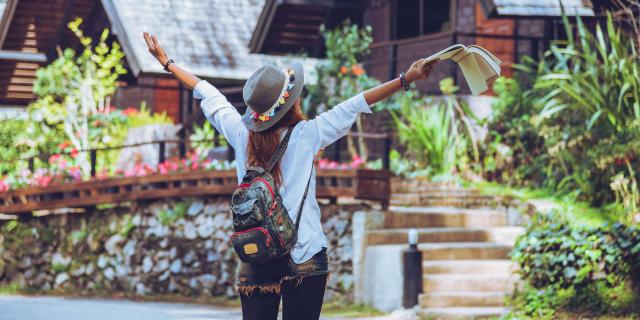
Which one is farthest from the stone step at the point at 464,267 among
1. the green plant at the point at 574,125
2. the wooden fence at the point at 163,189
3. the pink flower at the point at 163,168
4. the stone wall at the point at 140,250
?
the pink flower at the point at 163,168

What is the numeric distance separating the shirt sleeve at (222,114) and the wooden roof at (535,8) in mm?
12547

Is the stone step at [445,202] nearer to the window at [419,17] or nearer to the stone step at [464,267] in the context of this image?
the stone step at [464,267]

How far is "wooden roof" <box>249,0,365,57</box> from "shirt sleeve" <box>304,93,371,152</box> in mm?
16384

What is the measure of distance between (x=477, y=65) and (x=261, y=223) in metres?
1.16

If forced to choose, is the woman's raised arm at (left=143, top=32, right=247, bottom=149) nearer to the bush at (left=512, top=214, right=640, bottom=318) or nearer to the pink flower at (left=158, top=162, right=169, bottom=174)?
the bush at (left=512, top=214, right=640, bottom=318)

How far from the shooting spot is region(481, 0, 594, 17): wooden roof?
18.0m

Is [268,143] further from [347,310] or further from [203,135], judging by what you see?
[203,135]

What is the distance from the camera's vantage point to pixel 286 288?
17.7ft

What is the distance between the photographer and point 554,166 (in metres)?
16.6

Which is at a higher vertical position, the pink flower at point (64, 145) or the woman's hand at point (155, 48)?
the pink flower at point (64, 145)

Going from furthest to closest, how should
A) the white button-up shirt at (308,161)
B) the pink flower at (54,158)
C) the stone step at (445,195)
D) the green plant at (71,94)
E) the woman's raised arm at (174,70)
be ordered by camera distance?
1. the green plant at (71,94)
2. the pink flower at (54,158)
3. the stone step at (445,195)
4. the woman's raised arm at (174,70)
5. the white button-up shirt at (308,161)

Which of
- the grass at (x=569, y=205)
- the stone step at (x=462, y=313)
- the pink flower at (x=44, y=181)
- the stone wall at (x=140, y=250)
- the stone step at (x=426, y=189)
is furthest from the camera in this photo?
the pink flower at (x=44, y=181)

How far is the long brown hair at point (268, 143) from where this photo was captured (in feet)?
18.2

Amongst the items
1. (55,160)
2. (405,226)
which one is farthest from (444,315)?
(55,160)
